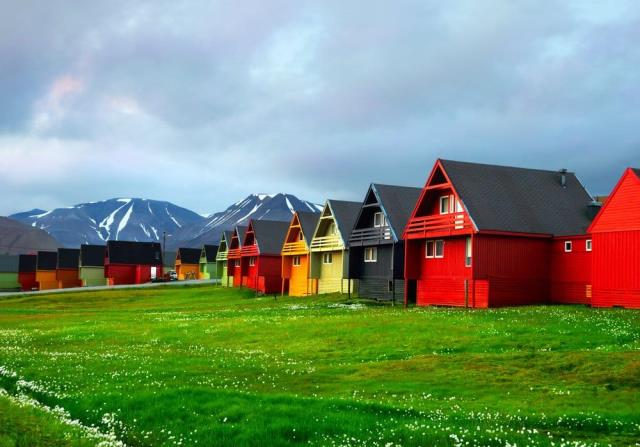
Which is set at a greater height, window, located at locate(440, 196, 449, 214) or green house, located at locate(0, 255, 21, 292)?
window, located at locate(440, 196, 449, 214)

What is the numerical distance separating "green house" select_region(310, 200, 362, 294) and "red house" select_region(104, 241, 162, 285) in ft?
244

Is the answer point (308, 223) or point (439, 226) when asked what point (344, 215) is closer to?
point (308, 223)

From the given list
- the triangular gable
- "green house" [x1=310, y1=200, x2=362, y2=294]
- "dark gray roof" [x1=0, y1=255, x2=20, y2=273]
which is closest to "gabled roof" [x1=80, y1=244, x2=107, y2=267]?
"dark gray roof" [x1=0, y1=255, x2=20, y2=273]

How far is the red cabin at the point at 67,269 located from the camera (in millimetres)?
148125

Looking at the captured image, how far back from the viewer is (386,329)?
33.7m

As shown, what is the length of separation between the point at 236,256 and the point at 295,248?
22.8m

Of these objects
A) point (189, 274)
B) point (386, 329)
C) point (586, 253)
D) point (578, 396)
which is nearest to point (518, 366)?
point (578, 396)

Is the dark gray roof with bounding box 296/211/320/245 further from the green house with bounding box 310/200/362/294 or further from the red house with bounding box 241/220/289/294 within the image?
the red house with bounding box 241/220/289/294

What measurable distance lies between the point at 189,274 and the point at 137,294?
55.6 metres

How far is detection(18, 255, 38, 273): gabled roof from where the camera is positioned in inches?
6462

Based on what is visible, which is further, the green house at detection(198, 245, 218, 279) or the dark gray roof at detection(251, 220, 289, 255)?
the green house at detection(198, 245, 218, 279)

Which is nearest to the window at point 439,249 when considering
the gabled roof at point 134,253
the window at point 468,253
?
the window at point 468,253

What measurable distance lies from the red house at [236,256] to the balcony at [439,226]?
154ft

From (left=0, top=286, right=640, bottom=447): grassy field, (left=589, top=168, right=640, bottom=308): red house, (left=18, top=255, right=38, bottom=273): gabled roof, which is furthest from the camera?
(left=18, top=255, right=38, bottom=273): gabled roof
